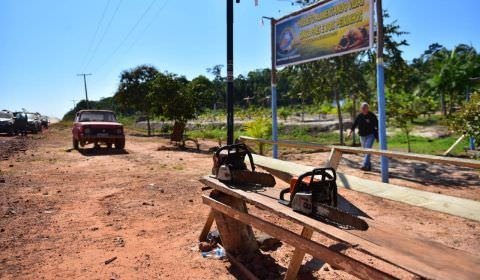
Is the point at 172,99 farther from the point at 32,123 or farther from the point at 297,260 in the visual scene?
the point at 32,123

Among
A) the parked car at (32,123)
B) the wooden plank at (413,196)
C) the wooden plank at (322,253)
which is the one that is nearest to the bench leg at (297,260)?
the wooden plank at (322,253)

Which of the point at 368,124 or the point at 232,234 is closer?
the point at 232,234

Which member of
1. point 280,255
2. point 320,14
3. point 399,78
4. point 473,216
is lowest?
point 280,255

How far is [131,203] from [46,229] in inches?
61.1

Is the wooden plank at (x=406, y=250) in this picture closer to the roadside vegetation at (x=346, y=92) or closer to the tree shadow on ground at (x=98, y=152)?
the roadside vegetation at (x=346, y=92)

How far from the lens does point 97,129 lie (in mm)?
14492

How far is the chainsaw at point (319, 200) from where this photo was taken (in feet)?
9.12

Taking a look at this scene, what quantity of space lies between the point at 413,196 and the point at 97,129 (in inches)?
488

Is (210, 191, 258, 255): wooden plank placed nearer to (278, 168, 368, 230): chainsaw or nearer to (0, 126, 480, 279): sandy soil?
(0, 126, 480, 279): sandy soil

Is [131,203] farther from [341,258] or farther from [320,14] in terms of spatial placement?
[320,14]

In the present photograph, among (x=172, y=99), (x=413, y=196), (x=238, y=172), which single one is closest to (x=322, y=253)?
(x=238, y=172)

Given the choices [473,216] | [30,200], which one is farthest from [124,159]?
[473,216]

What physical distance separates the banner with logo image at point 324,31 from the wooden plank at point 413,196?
3464 mm

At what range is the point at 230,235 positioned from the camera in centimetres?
448
